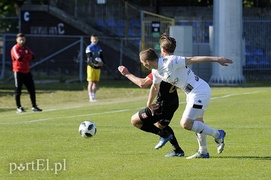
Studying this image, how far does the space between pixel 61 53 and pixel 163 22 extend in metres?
5.18

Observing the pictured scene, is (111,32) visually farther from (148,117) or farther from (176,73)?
(176,73)

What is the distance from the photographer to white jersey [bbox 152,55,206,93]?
464 inches

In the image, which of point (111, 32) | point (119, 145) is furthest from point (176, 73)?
point (111, 32)

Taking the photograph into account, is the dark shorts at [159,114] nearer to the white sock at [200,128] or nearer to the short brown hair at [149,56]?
the white sock at [200,128]

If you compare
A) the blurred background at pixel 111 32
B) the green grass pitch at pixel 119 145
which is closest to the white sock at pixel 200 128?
the green grass pitch at pixel 119 145

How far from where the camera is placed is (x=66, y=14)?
42750 mm

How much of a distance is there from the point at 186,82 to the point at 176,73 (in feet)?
0.77

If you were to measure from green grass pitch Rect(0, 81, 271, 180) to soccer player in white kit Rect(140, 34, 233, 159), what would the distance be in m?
0.45

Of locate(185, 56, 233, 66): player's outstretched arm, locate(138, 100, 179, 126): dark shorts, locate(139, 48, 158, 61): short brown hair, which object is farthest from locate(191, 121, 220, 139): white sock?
locate(139, 48, 158, 61): short brown hair

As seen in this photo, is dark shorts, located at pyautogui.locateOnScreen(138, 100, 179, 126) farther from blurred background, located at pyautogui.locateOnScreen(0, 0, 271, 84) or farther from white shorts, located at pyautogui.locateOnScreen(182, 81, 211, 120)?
blurred background, located at pyautogui.locateOnScreen(0, 0, 271, 84)

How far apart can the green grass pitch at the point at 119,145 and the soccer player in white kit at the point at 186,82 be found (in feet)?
1.46

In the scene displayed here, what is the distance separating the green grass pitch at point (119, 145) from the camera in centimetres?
1105

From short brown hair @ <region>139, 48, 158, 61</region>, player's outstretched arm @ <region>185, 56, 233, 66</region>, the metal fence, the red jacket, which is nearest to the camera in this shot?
player's outstretched arm @ <region>185, 56, 233, 66</region>

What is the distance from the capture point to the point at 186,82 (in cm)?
1196
